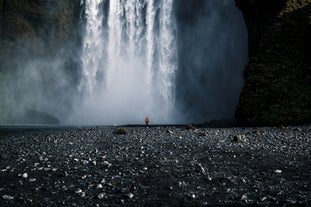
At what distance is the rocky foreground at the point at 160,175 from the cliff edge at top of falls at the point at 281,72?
10.2m

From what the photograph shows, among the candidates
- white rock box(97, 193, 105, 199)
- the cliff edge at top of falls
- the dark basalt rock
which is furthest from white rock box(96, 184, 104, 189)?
the dark basalt rock

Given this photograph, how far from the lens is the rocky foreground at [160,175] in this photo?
6.17m

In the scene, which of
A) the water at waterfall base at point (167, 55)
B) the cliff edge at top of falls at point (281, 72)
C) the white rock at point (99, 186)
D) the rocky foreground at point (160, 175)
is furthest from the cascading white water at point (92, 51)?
the white rock at point (99, 186)

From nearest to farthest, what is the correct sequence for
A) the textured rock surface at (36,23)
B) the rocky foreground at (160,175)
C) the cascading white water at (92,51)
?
the rocky foreground at (160,175)
the textured rock surface at (36,23)
the cascading white water at (92,51)

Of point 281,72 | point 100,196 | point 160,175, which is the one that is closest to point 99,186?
point 100,196

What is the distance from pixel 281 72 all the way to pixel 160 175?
1947 cm

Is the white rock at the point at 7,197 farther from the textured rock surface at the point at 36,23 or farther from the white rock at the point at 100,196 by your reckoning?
the textured rock surface at the point at 36,23

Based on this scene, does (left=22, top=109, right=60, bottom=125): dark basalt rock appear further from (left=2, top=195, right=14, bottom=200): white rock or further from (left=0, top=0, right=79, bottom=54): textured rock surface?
(left=2, top=195, right=14, bottom=200): white rock

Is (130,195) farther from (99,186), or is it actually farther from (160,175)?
(160,175)

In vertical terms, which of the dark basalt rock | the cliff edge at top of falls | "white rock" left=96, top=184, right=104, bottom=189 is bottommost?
"white rock" left=96, top=184, right=104, bottom=189

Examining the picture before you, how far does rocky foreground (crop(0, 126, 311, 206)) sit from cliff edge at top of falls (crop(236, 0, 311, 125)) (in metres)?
10.2

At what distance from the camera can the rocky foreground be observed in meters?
6.17

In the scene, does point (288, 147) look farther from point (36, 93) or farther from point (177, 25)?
point (36, 93)

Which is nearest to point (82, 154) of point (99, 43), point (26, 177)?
point (26, 177)
